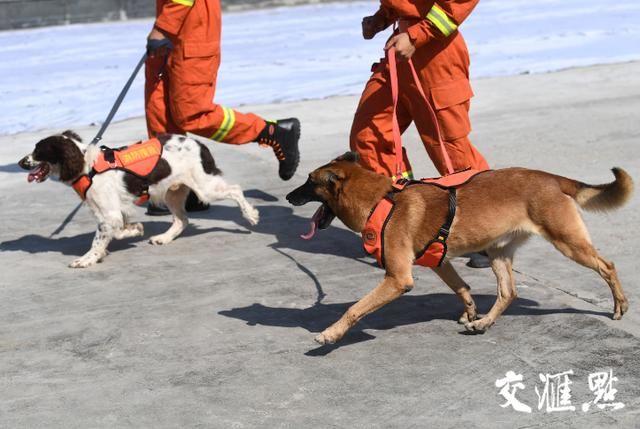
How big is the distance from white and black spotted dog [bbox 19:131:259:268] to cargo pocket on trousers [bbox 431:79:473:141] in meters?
1.79

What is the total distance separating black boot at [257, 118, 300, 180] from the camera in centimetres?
768

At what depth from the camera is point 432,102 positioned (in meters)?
5.74

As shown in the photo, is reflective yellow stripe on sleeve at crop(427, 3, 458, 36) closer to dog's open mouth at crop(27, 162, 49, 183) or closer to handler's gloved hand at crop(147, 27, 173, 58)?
handler's gloved hand at crop(147, 27, 173, 58)

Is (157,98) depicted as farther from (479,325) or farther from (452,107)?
(479,325)

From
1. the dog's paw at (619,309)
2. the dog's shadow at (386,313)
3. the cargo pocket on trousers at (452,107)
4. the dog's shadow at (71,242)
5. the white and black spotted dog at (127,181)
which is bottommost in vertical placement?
the dog's shadow at (71,242)

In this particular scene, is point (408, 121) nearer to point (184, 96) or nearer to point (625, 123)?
point (184, 96)

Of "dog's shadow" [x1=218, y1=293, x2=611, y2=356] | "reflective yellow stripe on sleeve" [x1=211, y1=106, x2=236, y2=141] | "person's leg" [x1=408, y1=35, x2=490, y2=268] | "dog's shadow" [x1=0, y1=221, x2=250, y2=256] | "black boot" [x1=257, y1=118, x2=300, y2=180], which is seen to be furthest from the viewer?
"black boot" [x1=257, y1=118, x2=300, y2=180]

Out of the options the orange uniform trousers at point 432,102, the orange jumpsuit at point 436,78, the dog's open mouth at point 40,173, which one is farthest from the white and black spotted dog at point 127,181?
the orange jumpsuit at point 436,78

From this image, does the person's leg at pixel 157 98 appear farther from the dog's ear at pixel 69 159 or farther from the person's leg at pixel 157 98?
the dog's ear at pixel 69 159

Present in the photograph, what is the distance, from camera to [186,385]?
4.42 m

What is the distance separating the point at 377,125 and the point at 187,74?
163 cm

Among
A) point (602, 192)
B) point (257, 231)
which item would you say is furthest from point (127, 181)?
point (602, 192)

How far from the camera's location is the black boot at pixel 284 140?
7.68 metres

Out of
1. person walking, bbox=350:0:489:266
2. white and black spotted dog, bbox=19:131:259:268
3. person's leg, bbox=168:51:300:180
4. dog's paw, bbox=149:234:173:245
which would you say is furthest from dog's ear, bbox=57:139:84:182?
person walking, bbox=350:0:489:266
